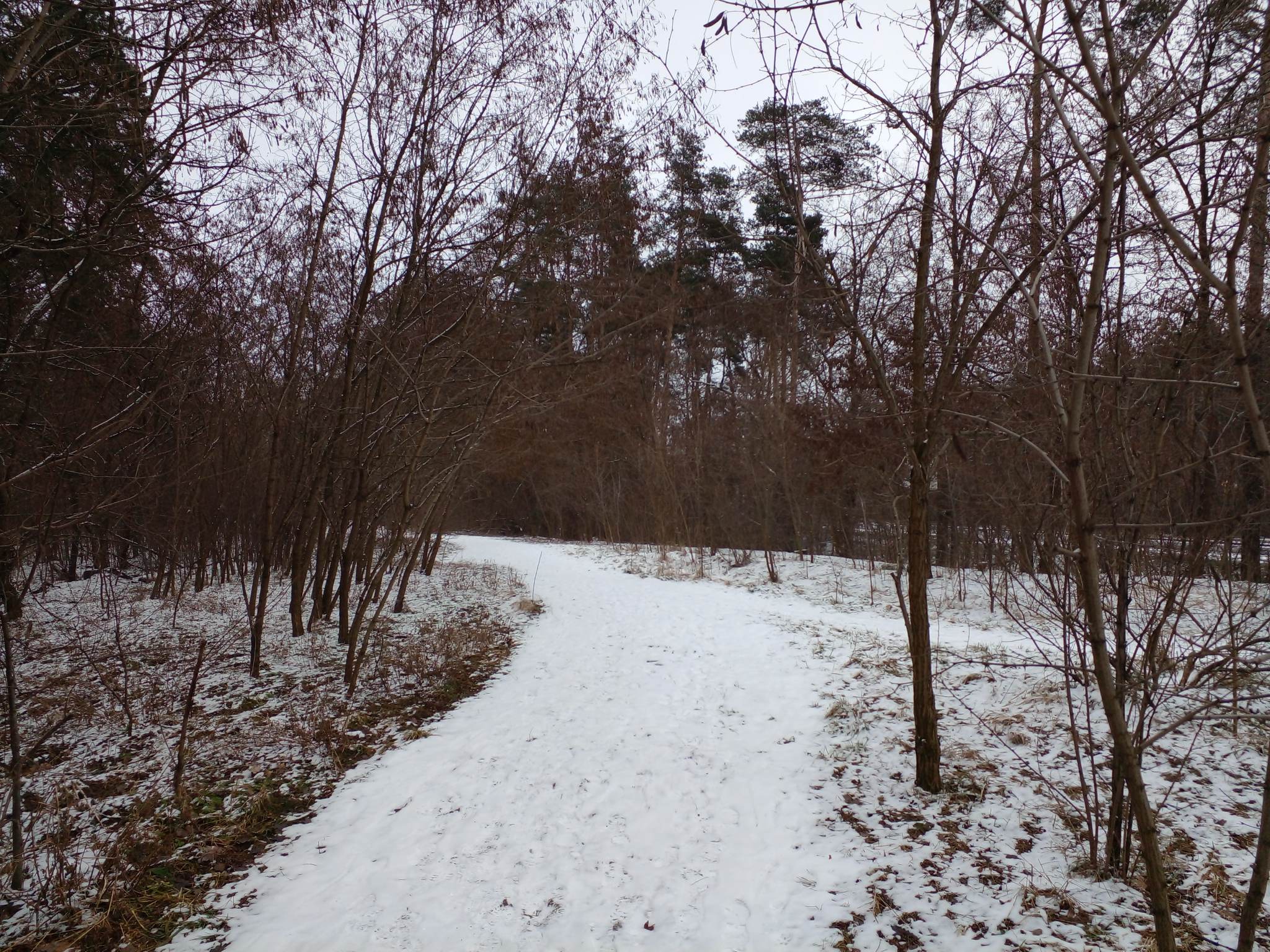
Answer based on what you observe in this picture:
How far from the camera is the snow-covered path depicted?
2736 millimetres

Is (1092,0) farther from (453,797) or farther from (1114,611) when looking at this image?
(453,797)

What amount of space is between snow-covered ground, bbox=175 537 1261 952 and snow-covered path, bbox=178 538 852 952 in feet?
0.04

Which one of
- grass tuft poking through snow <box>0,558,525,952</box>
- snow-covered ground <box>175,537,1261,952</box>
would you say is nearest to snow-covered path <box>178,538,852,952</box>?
snow-covered ground <box>175,537,1261,952</box>

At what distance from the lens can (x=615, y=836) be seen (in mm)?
3457

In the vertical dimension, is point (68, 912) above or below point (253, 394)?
below

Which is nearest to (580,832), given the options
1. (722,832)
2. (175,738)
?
(722,832)

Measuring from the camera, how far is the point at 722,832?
11.3 feet

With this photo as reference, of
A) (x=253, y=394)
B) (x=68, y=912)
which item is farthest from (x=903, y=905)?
(x=253, y=394)

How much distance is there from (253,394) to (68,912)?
21.3 feet

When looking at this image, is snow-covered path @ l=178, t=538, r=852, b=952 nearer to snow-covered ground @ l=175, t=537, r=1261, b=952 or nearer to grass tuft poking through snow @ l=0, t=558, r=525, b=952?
snow-covered ground @ l=175, t=537, r=1261, b=952

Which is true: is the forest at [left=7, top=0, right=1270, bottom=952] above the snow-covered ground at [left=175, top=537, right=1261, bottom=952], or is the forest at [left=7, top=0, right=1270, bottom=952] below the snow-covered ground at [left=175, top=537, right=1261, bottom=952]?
above

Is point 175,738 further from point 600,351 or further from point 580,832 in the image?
point 600,351

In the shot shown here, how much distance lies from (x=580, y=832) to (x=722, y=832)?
0.77m

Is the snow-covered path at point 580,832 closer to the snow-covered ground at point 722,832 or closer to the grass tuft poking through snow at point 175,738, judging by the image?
the snow-covered ground at point 722,832
